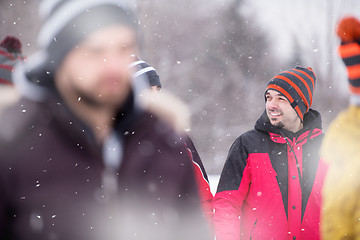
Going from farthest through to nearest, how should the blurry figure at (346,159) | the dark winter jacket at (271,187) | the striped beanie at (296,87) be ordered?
1. the striped beanie at (296,87)
2. the dark winter jacket at (271,187)
3. the blurry figure at (346,159)

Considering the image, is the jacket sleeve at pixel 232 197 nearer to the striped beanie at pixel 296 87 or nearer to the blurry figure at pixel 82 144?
the striped beanie at pixel 296 87

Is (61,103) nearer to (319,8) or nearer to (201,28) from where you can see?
(319,8)

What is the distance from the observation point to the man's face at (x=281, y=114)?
2.91 meters

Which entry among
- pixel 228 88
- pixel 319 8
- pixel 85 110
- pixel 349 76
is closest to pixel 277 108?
pixel 349 76

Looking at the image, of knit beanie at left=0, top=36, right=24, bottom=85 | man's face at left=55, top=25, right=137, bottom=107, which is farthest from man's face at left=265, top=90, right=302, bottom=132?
knit beanie at left=0, top=36, right=24, bottom=85

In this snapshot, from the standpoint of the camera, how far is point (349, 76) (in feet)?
8.39

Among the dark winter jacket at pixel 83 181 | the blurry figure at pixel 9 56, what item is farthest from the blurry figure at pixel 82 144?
the blurry figure at pixel 9 56

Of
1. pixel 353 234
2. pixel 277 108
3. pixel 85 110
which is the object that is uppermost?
pixel 277 108

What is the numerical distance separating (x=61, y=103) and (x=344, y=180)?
171 centimetres

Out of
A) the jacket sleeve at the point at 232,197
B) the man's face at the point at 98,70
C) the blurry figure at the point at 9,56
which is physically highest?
the blurry figure at the point at 9,56

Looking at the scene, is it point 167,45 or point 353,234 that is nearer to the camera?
point 353,234

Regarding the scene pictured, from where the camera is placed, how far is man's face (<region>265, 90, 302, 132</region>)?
2.91 meters

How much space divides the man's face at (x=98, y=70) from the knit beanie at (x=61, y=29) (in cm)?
2

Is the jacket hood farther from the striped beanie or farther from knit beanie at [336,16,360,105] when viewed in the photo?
knit beanie at [336,16,360,105]
